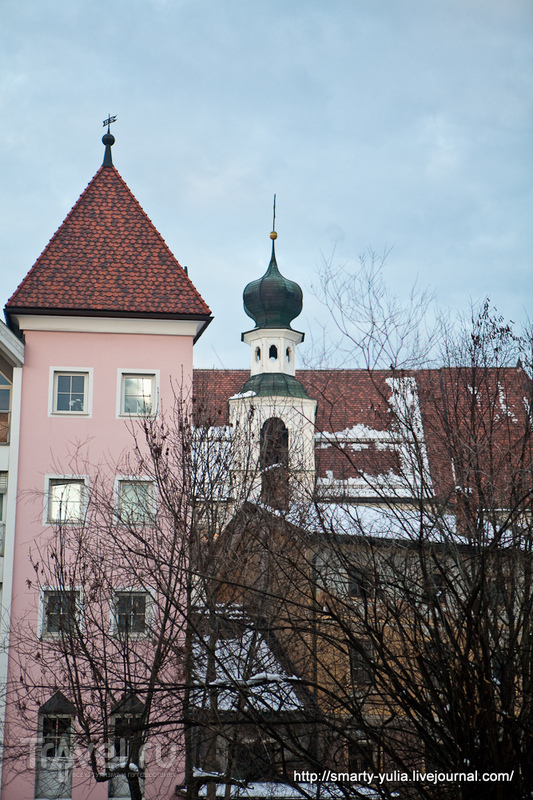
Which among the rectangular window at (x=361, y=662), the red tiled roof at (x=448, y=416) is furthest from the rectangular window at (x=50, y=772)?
the rectangular window at (x=361, y=662)

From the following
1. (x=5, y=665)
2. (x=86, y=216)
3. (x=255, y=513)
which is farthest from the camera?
(x=86, y=216)

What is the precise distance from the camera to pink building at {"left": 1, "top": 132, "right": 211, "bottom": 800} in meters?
20.5

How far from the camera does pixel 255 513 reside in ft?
55.1

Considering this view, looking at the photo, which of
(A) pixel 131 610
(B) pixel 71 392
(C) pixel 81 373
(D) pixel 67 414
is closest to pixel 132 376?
(C) pixel 81 373

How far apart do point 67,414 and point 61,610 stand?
6.10m

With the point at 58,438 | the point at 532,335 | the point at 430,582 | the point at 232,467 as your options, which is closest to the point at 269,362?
the point at 58,438

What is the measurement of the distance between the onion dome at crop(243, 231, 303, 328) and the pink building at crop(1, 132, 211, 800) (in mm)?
16829

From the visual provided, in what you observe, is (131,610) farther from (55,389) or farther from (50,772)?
(55,389)

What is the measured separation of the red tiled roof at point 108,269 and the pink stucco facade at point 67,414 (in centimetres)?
63

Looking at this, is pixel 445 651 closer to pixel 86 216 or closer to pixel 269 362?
pixel 86 216

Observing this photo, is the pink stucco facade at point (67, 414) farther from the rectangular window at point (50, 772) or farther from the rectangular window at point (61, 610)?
the rectangular window at point (50, 772)

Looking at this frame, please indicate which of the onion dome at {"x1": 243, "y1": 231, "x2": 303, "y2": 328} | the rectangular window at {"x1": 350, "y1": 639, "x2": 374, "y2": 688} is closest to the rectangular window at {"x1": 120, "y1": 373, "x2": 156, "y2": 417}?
the rectangular window at {"x1": 350, "y1": 639, "x2": 374, "y2": 688}

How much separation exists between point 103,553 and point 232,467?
310cm

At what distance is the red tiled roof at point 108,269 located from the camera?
73.1 feet
